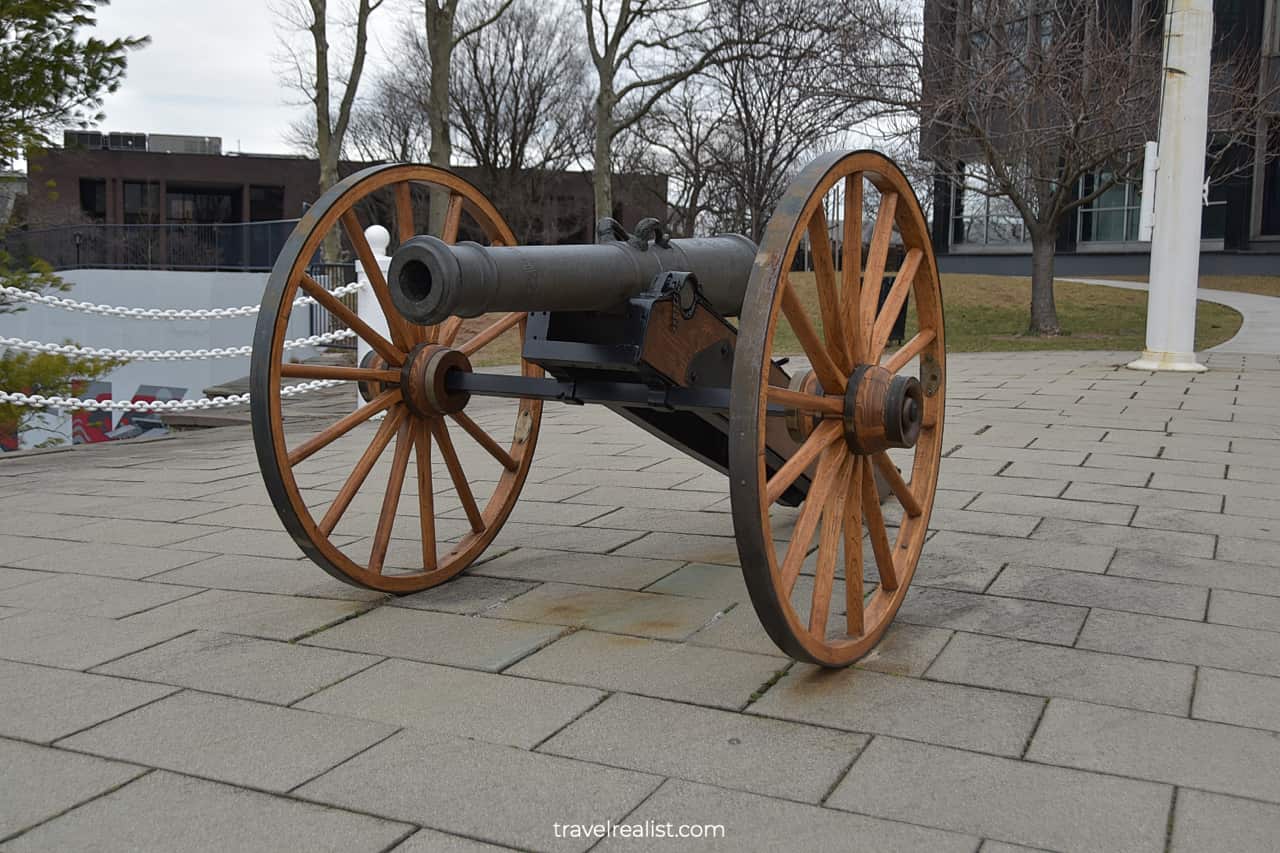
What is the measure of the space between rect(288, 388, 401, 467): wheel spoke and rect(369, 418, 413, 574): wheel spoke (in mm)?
113

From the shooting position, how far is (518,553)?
4.77 m

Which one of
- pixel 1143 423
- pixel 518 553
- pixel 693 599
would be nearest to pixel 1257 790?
pixel 693 599

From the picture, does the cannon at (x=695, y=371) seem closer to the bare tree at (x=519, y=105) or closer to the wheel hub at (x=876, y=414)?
the wheel hub at (x=876, y=414)

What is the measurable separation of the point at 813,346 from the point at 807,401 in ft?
0.57

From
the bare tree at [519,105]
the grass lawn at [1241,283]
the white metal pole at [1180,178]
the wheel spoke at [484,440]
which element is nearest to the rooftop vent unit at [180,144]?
the bare tree at [519,105]

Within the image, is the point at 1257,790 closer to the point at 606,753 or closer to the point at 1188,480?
the point at 606,753

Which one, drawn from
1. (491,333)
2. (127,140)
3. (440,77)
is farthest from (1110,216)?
(127,140)

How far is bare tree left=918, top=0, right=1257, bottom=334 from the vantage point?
48.7 ft

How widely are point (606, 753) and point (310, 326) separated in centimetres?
1453

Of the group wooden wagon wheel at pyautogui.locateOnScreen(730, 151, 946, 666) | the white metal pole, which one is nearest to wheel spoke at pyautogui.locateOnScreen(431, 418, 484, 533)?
wooden wagon wheel at pyautogui.locateOnScreen(730, 151, 946, 666)

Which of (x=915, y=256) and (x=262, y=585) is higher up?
(x=915, y=256)

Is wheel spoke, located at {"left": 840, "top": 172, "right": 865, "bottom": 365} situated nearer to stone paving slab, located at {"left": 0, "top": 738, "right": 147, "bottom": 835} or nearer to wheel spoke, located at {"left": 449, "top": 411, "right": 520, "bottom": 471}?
wheel spoke, located at {"left": 449, "top": 411, "right": 520, "bottom": 471}

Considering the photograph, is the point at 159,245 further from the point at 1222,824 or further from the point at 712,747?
the point at 1222,824

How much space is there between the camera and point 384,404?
419 centimetres
